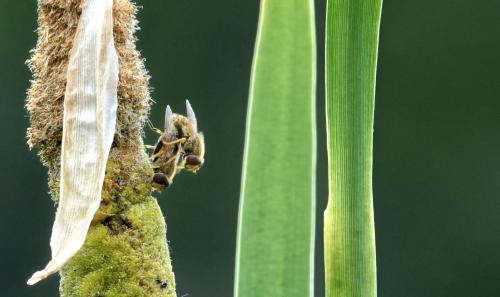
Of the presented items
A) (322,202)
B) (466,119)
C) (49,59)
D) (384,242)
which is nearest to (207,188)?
(322,202)

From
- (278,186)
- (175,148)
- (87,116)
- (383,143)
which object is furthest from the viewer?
(383,143)

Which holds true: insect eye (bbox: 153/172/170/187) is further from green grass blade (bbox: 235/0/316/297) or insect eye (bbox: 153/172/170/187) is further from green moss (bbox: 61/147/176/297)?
green grass blade (bbox: 235/0/316/297)

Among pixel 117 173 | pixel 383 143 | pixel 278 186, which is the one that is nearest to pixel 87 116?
pixel 117 173

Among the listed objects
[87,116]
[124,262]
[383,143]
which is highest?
[383,143]

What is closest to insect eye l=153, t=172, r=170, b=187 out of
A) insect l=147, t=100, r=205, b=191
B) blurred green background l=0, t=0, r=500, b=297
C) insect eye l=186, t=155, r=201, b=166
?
insect l=147, t=100, r=205, b=191

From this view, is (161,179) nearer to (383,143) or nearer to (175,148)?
(175,148)

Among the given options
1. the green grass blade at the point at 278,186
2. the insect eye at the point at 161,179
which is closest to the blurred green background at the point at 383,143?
the insect eye at the point at 161,179

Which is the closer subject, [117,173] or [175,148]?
[117,173]
